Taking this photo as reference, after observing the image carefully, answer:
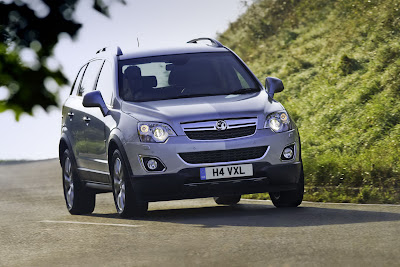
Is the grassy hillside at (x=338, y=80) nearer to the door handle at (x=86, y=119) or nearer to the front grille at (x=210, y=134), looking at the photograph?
the front grille at (x=210, y=134)

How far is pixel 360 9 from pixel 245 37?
7923 mm

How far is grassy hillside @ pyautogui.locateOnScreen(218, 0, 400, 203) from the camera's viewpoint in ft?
46.0

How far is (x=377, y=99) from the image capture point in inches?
755

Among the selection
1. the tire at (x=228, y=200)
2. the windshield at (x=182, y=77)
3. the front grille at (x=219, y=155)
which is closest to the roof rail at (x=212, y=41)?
the windshield at (x=182, y=77)

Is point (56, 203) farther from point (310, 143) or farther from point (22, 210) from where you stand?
point (310, 143)

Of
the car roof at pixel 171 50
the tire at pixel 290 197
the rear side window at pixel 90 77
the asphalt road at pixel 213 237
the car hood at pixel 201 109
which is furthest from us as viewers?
the rear side window at pixel 90 77

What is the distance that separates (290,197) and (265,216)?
832 millimetres

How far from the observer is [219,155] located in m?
Answer: 11.0

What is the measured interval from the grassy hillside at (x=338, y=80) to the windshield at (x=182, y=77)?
6.96 ft

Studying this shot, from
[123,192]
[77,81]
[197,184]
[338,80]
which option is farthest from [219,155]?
[338,80]

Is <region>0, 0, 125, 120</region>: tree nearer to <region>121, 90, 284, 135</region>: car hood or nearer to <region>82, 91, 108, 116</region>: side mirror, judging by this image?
<region>82, 91, 108, 116</region>: side mirror

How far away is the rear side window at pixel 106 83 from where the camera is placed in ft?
40.9

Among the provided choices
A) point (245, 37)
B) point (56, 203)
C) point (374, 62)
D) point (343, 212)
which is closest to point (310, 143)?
point (374, 62)

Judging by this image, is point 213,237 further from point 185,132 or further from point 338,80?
point 338,80
